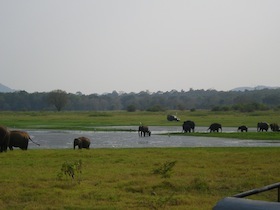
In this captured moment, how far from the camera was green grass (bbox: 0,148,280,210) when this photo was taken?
12.1 meters

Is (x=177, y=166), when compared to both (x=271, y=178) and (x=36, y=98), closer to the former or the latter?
(x=271, y=178)

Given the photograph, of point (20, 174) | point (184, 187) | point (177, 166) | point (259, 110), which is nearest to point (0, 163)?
point (20, 174)

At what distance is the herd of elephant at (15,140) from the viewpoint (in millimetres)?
26516

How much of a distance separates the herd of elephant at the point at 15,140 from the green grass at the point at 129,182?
443 centimetres

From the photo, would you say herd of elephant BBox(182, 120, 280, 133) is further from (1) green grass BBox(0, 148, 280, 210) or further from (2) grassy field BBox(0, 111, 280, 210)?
(1) green grass BBox(0, 148, 280, 210)

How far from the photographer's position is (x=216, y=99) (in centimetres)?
19075

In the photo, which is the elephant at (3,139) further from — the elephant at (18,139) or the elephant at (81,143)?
the elephant at (81,143)

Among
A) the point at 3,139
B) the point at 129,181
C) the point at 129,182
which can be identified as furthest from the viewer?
Result: the point at 3,139

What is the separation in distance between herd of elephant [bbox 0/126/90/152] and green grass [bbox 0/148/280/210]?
4.43 meters

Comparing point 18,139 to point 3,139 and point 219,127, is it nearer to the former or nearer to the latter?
point 3,139

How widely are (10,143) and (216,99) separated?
167 metres

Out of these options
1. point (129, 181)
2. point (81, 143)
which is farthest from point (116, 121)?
point (129, 181)

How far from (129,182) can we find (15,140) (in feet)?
50.0

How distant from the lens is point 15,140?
93.2ft
